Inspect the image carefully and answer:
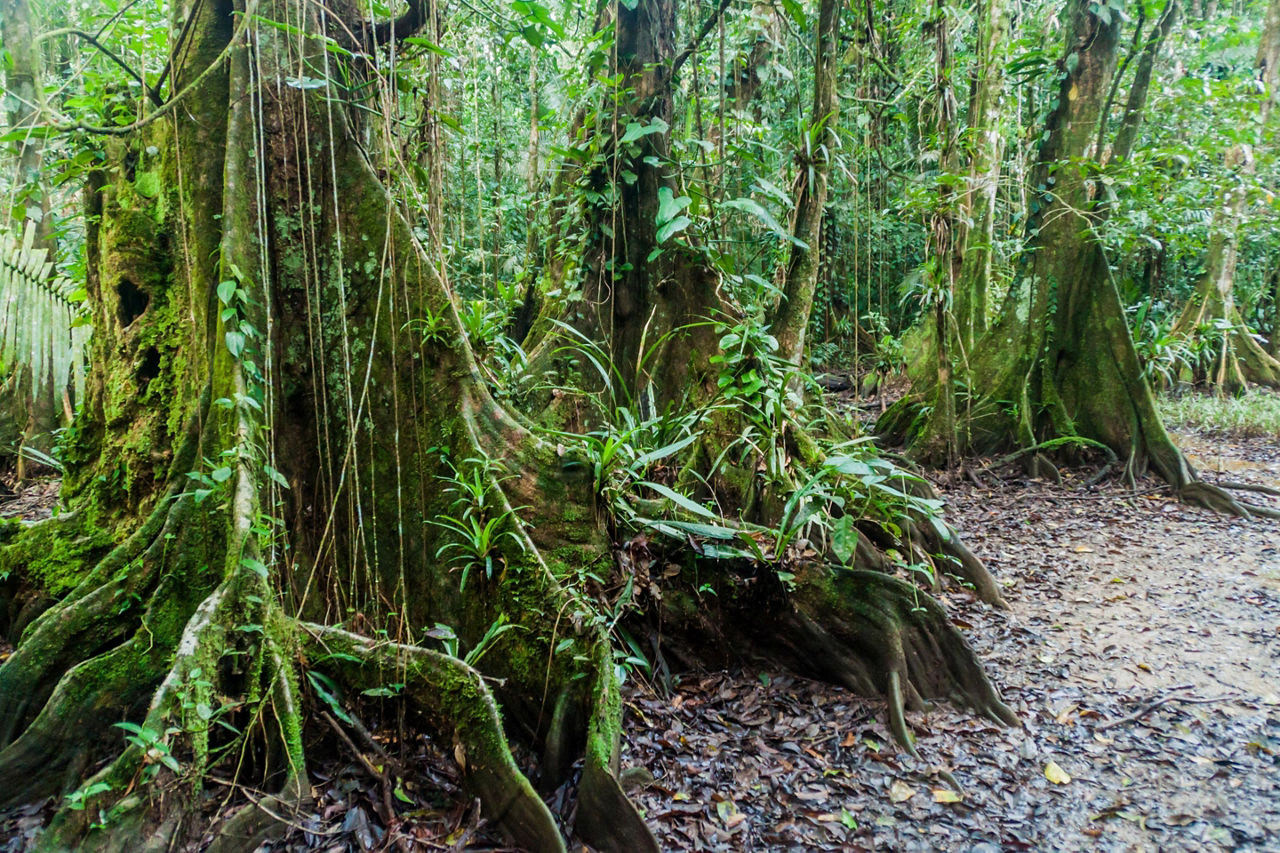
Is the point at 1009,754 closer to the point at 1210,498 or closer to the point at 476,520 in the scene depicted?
the point at 476,520

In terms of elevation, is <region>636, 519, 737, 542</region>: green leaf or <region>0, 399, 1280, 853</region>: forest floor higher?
<region>636, 519, 737, 542</region>: green leaf

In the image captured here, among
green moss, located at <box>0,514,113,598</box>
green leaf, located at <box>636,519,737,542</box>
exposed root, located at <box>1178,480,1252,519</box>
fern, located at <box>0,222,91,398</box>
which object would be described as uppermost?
fern, located at <box>0,222,91,398</box>

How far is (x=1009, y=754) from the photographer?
2.98 meters

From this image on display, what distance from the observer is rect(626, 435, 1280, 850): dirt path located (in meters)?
2.57

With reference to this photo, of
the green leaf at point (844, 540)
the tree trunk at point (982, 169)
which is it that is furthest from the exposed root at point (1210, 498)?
the green leaf at point (844, 540)

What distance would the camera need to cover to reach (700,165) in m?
4.44

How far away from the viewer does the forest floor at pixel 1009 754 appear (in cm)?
251

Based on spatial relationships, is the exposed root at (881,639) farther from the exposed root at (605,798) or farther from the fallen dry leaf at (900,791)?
the exposed root at (605,798)

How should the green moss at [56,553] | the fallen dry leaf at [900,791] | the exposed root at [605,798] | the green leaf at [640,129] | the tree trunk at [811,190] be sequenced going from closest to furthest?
the exposed root at [605,798], the fallen dry leaf at [900,791], the green moss at [56,553], the green leaf at [640,129], the tree trunk at [811,190]

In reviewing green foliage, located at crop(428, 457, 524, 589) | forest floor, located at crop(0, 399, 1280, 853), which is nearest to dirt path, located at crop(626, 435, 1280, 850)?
forest floor, located at crop(0, 399, 1280, 853)

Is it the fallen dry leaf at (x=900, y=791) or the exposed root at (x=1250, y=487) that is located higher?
the exposed root at (x=1250, y=487)

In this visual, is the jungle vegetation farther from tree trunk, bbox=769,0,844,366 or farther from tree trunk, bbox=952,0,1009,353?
tree trunk, bbox=952,0,1009,353

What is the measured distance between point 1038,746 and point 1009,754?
155 mm

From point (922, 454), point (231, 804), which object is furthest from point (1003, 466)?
point (231, 804)
